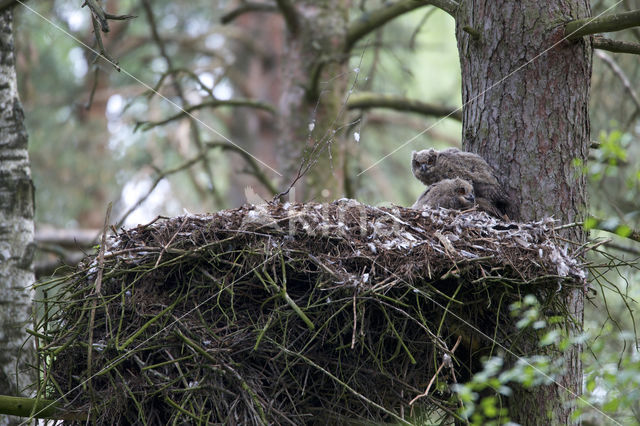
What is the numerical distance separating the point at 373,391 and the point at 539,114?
6.60 ft

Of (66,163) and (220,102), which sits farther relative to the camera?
(66,163)

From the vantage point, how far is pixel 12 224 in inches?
201

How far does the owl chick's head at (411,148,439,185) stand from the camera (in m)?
5.19

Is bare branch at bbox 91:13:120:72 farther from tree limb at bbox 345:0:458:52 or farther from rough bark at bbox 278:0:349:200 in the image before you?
rough bark at bbox 278:0:349:200

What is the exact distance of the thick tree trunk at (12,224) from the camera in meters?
4.86

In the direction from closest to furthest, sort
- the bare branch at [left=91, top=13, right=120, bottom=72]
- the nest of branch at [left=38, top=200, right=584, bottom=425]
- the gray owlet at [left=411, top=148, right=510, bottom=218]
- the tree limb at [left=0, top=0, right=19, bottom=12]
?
the nest of branch at [left=38, top=200, right=584, bottom=425], the bare branch at [left=91, top=13, right=120, bottom=72], the gray owlet at [left=411, top=148, right=510, bottom=218], the tree limb at [left=0, top=0, right=19, bottom=12]

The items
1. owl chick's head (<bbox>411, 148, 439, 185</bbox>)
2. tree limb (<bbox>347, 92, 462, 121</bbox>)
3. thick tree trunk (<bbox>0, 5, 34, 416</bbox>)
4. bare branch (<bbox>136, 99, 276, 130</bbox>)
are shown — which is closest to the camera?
thick tree trunk (<bbox>0, 5, 34, 416</bbox>)

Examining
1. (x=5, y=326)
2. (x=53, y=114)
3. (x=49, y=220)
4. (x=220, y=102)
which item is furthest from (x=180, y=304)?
(x=53, y=114)

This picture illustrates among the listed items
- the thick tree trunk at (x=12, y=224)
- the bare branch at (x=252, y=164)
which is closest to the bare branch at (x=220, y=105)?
the bare branch at (x=252, y=164)

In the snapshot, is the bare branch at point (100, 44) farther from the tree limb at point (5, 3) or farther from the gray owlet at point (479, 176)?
the gray owlet at point (479, 176)

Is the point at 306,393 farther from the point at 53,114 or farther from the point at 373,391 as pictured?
the point at 53,114

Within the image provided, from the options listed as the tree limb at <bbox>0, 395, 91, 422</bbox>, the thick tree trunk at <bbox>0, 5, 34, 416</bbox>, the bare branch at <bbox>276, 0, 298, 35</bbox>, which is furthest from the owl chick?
the bare branch at <bbox>276, 0, 298, 35</bbox>

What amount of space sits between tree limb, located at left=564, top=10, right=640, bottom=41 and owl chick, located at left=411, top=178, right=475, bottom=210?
1110mm

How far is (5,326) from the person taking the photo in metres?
4.86
